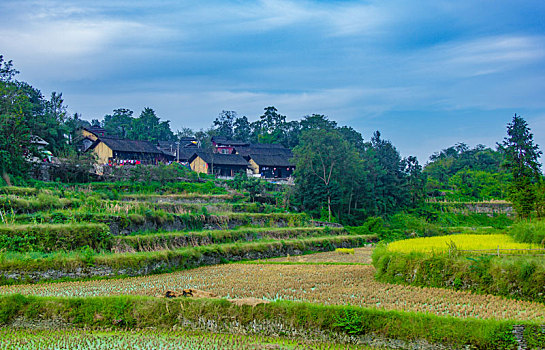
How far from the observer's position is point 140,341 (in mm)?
10008

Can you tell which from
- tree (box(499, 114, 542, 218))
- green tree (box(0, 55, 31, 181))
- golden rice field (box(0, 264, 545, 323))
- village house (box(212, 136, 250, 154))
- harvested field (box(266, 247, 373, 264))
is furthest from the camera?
village house (box(212, 136, 250, 154))

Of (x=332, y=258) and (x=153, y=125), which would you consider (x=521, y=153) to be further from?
(x=153, y=125)

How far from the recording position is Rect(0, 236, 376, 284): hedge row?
15.6m

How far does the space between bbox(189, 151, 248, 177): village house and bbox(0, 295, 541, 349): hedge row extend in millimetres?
38085

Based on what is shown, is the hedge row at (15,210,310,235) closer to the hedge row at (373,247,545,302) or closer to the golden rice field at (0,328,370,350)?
the golden rice field at (0,328,370,350)

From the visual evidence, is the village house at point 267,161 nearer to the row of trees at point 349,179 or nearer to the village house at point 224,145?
the village house at point 224,145

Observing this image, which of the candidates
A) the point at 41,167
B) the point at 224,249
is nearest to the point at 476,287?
the point at 224,249

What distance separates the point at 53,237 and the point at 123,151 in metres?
28.8

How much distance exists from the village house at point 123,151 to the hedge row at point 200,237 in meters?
20.9

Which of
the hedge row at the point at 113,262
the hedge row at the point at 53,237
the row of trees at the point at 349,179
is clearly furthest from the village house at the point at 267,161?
the hedge row at the point at 53,237

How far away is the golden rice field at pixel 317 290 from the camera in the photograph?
11719 millimetres

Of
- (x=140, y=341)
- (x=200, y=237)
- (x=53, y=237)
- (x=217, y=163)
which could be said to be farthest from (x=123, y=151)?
(x=140, y=341)

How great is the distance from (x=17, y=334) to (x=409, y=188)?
44584 millimetres

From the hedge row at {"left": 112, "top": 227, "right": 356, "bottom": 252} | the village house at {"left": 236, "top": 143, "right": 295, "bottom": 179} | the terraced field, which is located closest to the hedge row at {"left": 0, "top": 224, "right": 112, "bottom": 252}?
the terraced field
